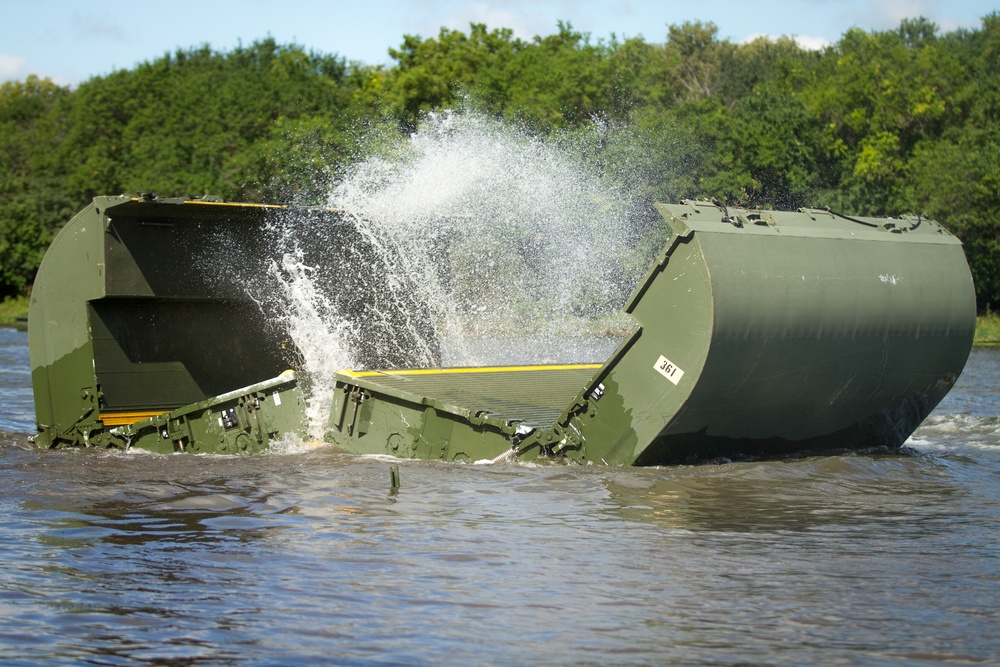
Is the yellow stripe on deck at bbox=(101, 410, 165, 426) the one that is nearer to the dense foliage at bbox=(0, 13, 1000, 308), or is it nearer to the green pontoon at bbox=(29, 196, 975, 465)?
the green pontoon at bbox=(29, 196, 975, 465)

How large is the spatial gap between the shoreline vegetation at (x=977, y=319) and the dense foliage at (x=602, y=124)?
117 centimetres

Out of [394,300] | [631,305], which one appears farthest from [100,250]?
[631,305]

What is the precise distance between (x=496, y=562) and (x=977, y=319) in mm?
22717

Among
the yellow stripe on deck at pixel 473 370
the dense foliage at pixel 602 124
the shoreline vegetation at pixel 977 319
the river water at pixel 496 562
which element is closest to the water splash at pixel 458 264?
the yellow stripe on deck at pixel 473 370

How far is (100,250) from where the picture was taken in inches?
456

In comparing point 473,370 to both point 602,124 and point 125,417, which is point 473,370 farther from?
point 602,124

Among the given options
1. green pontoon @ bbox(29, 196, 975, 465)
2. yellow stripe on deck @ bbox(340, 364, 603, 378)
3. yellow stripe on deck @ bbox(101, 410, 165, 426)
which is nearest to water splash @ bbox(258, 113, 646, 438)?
green pontoon @ bbox(29, 196, 975, 465)

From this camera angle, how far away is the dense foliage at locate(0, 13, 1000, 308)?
38.2 metres

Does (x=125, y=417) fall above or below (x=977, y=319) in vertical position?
above

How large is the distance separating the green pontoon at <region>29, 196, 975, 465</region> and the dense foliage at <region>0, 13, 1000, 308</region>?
21337mm

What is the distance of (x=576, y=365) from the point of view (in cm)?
1259

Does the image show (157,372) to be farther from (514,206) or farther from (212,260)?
(514,206)

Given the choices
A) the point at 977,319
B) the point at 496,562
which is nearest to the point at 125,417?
the point at 496,562

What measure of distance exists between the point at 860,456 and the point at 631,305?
2713mm
